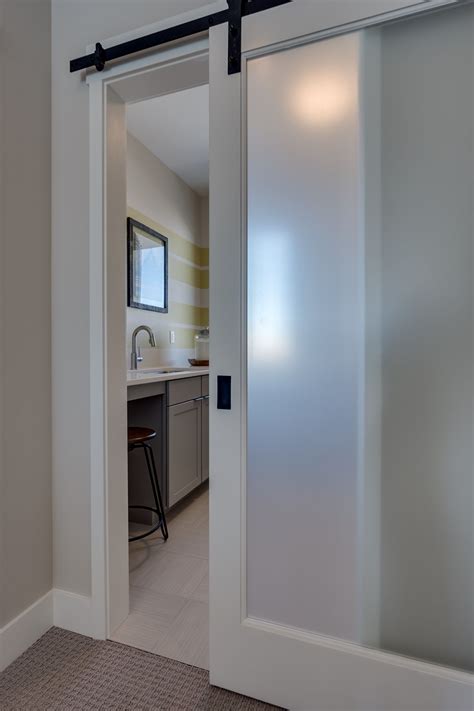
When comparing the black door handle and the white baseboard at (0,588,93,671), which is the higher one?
the black door handle

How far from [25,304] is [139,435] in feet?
3.02

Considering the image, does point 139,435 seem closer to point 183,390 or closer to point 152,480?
point 152,480

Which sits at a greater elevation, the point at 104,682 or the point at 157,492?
the point at 157,492

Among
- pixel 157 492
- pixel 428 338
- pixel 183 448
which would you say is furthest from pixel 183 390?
pixel 428 338

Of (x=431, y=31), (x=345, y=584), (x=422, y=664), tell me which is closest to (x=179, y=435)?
(x=345, y=584)

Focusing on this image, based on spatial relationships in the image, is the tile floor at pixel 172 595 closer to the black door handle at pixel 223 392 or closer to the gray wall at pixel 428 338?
the gray wall at pixel 428 338

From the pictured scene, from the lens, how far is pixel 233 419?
1.24 meters

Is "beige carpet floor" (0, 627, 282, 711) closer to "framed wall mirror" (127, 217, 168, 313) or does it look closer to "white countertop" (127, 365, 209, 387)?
"white countertop" (127, 365, 209, 387)

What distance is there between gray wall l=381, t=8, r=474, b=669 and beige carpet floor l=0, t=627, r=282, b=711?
0.62 meters

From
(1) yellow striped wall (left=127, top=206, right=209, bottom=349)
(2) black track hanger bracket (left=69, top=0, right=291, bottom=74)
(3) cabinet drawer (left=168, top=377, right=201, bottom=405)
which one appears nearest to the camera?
(2) black track hanger bracket (left=69, top=0, right=291, bottom=74)

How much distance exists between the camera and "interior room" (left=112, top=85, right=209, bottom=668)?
169 centimetres

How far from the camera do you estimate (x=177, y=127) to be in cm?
279

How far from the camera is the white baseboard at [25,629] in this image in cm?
135

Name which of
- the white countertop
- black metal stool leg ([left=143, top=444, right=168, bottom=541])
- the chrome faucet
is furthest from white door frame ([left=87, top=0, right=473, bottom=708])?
the chrome faucet
